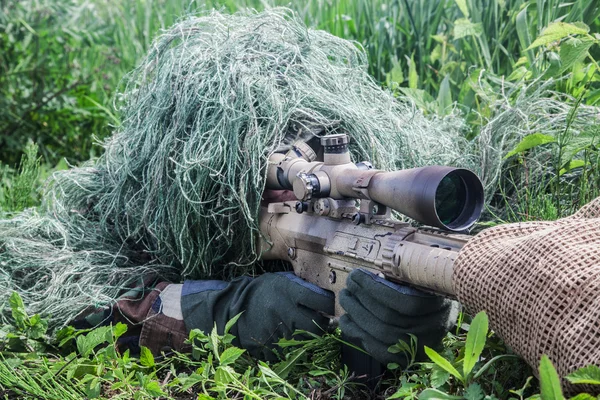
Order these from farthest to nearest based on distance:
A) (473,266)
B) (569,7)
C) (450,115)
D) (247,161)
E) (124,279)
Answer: (569,7) → (450,115) → (124,279) → (247,161) → (473,266)

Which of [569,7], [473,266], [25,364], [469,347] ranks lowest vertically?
[25,364]

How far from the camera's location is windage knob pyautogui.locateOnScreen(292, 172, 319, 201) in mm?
1956

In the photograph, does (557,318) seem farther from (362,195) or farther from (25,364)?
(25,364)

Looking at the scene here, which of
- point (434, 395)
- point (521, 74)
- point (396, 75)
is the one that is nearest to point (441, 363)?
point (434, 395)

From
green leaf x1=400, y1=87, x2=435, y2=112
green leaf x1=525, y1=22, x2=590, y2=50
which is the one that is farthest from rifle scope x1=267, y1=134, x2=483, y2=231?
green leaf x1=400, y1=87, x2=435, y2=112

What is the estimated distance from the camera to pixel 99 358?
201 centimetres

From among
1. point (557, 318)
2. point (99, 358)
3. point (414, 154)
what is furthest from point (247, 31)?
point (557, 318)

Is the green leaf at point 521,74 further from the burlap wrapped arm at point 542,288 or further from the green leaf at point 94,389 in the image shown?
the green leaf at point 94,389

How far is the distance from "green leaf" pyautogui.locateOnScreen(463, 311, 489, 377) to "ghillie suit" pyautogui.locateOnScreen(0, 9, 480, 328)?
0.93m

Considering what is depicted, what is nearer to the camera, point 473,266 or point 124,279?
point 473,266

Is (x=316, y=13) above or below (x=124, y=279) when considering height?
above

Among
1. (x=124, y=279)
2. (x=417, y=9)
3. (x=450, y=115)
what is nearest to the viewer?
(x=124, y=279)

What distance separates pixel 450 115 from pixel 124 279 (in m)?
1.38

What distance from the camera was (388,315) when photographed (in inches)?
68.9
